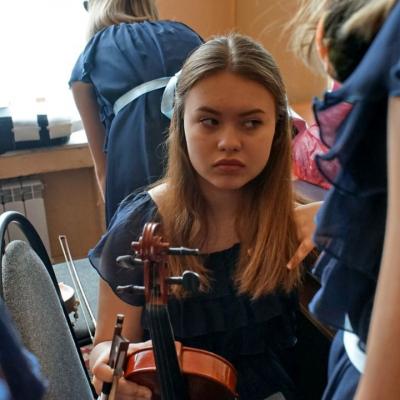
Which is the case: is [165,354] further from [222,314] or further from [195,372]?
[222,314]

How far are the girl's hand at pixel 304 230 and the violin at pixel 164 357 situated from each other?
215mm

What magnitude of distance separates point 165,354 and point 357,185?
39 centimetres

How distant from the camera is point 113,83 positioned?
122 centimetres

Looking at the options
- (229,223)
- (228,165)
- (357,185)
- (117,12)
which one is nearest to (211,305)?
(229,223)

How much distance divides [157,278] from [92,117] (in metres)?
0.85

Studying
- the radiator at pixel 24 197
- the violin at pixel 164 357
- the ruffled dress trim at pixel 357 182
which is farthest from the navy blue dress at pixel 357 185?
the radiator at pixel 24 197

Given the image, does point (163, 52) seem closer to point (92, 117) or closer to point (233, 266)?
point (92, 117)

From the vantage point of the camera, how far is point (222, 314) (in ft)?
2.74

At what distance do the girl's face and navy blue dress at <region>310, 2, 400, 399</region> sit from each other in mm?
331

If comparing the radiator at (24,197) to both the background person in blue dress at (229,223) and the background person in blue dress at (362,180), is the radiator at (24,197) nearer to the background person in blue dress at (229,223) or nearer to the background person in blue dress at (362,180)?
the background person in blue dress at (229,223)

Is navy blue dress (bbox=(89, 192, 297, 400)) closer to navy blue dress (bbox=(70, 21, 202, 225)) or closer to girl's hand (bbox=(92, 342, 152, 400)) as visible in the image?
girl's hand (bbox=(92, 342, 152, 400))

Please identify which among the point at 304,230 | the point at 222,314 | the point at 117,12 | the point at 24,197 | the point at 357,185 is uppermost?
the point at 117,12

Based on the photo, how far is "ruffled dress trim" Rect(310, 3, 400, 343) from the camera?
319 millimetres

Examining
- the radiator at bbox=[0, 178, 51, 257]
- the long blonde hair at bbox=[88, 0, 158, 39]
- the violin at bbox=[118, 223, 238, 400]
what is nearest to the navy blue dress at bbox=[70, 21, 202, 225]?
the long blonde hair at bbox=[88, 0, 158, 39]
